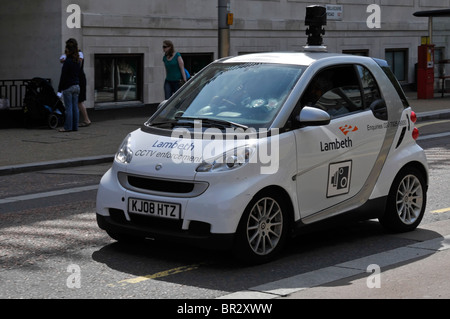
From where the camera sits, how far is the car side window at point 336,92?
25.5ft

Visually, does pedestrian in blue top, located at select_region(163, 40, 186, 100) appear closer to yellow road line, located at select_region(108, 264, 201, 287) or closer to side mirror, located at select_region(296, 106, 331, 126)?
side mirror, located at select_region(296, 106, 331, 126)

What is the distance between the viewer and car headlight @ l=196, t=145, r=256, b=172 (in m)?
6.93

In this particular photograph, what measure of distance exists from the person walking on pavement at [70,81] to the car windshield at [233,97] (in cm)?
979

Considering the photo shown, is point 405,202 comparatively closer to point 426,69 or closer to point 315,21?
point 315,21

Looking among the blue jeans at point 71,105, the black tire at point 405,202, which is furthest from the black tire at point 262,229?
the blue jeans at point 71,105

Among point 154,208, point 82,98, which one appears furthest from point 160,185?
point 82,98

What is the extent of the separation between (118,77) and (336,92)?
1475cm

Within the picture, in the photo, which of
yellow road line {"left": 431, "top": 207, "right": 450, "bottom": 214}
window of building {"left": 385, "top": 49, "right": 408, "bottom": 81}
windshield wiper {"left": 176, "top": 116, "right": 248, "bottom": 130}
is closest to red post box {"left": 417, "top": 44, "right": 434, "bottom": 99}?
window of building {"left": 385, "top": 49, "right": 408, "bottom": 81}

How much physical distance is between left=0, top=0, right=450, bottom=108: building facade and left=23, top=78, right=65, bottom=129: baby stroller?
1.96m

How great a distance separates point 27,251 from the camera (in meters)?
7.66
